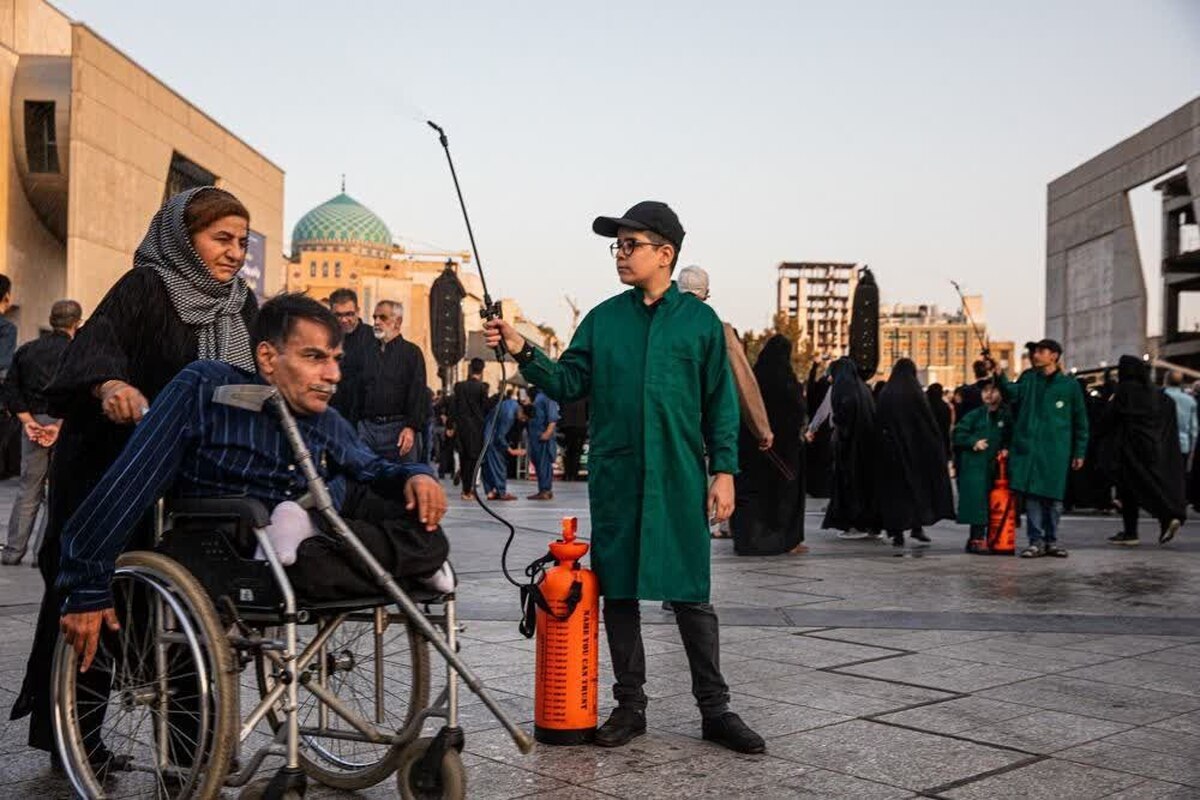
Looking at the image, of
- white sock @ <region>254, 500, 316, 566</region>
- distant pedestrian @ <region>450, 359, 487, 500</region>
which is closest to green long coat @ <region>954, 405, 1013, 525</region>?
distant pedestrian @ <region>450, 359, 487, 500</region>

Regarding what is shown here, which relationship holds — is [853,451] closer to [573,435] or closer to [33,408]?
[33,408]

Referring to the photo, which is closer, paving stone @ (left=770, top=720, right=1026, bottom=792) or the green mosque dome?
paving stone @ (left=770, top=720, right=1026, bottom=792)

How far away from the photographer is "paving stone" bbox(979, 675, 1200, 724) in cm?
498

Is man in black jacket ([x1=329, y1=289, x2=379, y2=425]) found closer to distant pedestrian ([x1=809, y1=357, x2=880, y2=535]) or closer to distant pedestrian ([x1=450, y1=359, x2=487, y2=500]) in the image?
distant pedestrian ([x1=809, y1=357, x2=880, y2=535])

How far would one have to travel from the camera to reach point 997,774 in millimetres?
4078

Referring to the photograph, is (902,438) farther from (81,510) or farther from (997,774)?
(81,510)

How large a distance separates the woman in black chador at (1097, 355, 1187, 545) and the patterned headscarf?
33.7ft

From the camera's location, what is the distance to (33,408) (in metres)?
9.20

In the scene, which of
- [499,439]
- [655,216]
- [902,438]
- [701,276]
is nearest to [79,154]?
[499,439]

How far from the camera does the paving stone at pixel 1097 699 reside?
4.98 metres

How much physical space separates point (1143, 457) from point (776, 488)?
14.3ft

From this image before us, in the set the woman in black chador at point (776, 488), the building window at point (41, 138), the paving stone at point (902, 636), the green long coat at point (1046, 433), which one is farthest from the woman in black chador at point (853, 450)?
the building window at point (41, 138)

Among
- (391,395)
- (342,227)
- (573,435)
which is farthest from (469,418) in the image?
(342,227)

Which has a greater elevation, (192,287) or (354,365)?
(354,365)
